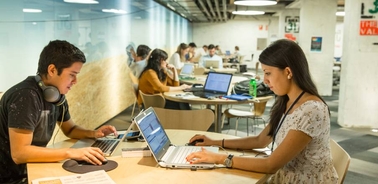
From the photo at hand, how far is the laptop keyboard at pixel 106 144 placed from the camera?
82.4 inches

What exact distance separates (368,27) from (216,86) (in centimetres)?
307

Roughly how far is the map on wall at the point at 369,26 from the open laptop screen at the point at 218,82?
2868mm

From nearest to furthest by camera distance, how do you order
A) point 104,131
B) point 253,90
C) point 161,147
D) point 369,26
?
point 161,147
point 104,131
point 253,90
point 369,26

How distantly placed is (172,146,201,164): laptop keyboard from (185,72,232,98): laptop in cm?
223

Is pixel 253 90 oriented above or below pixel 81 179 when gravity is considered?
above

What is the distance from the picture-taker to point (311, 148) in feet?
6.07

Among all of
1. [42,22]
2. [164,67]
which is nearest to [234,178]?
[42,22]

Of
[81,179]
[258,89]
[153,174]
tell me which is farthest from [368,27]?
[81,179]

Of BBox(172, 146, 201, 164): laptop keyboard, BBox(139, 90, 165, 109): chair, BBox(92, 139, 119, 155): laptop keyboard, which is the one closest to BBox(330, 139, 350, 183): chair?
BBox(172, 146, 201, 164): laptop keyboard

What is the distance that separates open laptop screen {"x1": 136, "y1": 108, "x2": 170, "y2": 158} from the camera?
188cm

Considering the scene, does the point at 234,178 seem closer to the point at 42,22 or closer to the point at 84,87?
the point at 42,22

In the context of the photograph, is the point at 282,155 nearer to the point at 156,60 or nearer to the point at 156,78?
the point at 156,78

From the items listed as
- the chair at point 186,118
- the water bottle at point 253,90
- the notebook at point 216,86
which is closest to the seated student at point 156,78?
the notebook at point 216,86

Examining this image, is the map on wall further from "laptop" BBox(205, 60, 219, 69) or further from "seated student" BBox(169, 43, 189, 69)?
"seated student" BBox(169, 43, 189, 69)
